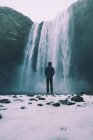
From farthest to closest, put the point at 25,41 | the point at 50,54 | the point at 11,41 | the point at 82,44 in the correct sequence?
the point at 11,41, the point at 25,41, the point at 50,54, the point at 82,44

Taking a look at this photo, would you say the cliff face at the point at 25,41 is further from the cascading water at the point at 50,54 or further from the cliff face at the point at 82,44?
the cascading water at the point at 50,54

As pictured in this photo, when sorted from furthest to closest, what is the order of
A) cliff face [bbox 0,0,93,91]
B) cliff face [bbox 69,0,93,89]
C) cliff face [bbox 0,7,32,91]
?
cliff face [bbox 0,7,32,91]
cliff face [bbox 0,0,93,91]
cliff face [bbox 69,0,93,89]

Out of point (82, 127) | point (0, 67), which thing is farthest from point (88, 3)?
point (82, 127)

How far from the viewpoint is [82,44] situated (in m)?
32.9

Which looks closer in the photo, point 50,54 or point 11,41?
point 50,54

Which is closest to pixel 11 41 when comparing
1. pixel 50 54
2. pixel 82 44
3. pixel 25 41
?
pixel 25 41

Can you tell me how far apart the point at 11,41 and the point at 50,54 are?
296 inches

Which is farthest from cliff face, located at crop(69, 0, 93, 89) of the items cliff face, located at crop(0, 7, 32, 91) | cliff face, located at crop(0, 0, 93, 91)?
cliff face, located at crop(0, 7, 32, 91)

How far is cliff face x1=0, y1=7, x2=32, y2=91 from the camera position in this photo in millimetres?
36125

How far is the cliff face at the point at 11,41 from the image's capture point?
1422 inches

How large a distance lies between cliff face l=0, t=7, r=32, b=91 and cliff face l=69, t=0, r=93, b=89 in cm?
844

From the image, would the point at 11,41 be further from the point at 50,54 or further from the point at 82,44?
the point at 82,44

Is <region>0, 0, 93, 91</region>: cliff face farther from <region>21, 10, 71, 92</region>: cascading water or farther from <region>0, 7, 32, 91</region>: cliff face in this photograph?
<region>21, 10, 71, 92</region>: cascading water

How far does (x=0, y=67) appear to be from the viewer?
118 ft
